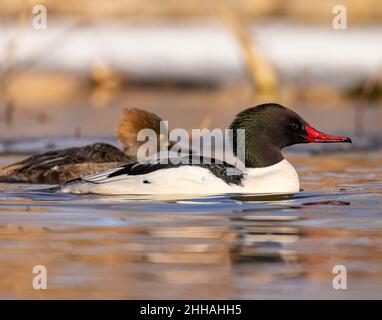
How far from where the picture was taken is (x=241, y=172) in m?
9.42

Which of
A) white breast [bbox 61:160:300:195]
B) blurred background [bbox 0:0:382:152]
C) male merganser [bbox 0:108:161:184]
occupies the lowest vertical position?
white breast [bbox 61:160:300:195]

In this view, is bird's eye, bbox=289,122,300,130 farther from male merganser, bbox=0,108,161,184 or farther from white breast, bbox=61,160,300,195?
male merganser, bbox=0,108,161,184

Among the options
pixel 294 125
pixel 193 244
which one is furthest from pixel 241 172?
pixel 193 244

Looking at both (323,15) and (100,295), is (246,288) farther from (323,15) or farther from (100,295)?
(323,15)

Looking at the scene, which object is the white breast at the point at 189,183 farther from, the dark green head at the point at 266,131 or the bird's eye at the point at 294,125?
the bird's eye at the point at 294,125

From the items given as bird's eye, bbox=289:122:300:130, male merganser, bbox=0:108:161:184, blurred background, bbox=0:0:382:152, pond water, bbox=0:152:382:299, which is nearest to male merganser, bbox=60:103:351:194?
bird's eye, bbox=289:122:300:130

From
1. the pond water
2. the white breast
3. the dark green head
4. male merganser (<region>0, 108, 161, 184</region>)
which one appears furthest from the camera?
male merganser (<region>0, 108, 161, 184</region>)

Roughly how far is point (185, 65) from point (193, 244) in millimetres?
15384

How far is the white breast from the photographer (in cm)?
911

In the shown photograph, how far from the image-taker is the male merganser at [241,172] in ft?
30.0

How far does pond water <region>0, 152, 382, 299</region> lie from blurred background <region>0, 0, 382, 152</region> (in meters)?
3.50

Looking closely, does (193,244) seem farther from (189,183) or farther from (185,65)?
(185,65)

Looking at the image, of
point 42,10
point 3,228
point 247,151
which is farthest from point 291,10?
point 3,228

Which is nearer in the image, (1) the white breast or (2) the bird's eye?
(1) the white breast
